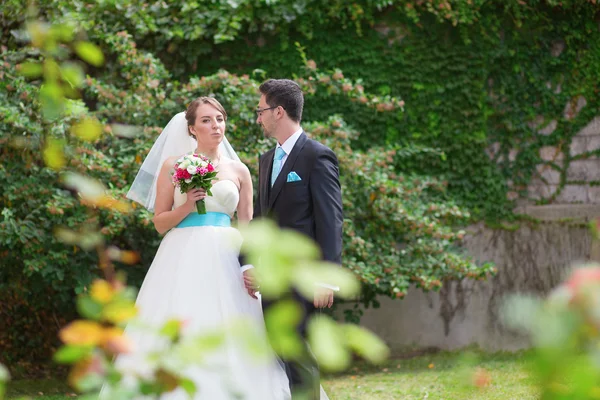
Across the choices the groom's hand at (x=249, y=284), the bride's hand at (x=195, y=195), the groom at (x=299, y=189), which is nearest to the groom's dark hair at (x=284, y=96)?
the groom at (x=299, y=189)

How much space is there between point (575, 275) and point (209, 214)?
3761 millimetres

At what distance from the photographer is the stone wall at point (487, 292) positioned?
8117 millimetres

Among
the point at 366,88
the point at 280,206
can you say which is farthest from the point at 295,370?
the point at 366,88

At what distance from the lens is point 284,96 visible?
4.05 metres

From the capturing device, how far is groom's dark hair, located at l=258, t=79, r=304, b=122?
4.05 m

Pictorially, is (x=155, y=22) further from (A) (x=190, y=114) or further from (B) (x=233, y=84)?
(A) (x=190, y=114)

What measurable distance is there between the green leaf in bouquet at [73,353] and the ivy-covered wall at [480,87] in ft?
24.0

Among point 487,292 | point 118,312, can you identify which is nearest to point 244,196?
point 118,312

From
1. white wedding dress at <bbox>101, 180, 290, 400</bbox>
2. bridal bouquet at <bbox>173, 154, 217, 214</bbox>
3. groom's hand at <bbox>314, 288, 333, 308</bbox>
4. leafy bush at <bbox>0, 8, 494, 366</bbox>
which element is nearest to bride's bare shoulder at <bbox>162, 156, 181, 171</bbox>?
white wedding dress at <bbox>101, 180, 290, 400</bbox>

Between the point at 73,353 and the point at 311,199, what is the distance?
10.00ft

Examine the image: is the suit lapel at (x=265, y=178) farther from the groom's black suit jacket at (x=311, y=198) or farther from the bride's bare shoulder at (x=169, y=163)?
the bride's bare shoulder at (x=169, y=163)

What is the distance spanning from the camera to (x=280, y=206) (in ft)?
13.1

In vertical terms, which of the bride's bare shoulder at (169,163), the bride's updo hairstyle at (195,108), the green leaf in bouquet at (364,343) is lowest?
the green leaf in bouquet at (364,343)

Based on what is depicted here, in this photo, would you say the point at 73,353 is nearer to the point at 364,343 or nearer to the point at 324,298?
the point at 364,343
